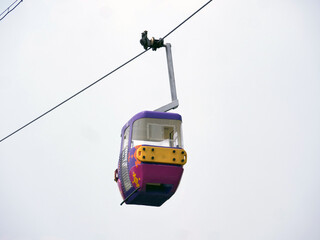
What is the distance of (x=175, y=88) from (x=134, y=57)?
0.91m

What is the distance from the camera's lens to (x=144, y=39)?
1005 cm

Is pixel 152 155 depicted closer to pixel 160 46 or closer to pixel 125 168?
pixel 125 168

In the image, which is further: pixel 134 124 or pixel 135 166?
pixel 134 124

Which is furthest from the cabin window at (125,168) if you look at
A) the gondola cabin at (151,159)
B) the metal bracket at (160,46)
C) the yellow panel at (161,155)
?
the metal bracket at (160,46)

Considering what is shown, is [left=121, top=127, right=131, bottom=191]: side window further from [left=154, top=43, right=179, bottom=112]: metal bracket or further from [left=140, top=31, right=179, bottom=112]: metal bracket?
[left=154, top=43, right=179, bottom=112]: metal bracket

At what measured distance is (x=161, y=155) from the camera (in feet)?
32.4

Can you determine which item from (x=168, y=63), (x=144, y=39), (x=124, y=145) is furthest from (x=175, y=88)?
(x=124, y=145)

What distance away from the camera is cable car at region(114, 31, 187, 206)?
9789 millimetres

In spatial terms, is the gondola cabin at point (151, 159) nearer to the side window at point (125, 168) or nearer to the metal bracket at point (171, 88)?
the side window at point (125, 168)

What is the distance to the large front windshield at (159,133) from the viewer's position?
10547 mm

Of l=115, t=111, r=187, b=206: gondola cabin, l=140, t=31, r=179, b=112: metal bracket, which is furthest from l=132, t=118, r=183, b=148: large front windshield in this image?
l=140, t=31, r=179, b=112: metal bracket

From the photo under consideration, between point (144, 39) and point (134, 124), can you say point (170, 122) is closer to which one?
point (134, 124)

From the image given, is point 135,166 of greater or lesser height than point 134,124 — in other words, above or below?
below

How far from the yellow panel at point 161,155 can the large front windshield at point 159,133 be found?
0.60 m
